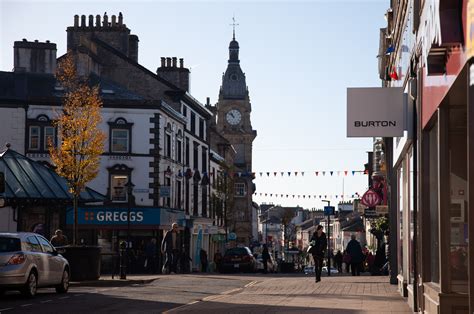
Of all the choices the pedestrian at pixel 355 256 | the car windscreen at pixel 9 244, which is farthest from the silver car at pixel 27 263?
the pedestrian at pixel 355 256

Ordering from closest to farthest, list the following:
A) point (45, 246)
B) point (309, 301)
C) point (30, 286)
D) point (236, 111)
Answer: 1. point (309, 301)
2. point (30, 286)
3. point (45, 246)
4. point (236, 111)

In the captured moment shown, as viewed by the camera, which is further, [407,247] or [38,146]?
[38,146]

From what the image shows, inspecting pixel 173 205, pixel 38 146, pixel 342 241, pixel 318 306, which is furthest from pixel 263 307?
pixel 342 241

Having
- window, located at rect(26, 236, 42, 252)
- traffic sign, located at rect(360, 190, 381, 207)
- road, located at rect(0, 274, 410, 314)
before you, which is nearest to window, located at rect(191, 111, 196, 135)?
traffic sign, located at rect(360, 190, 381, 207)

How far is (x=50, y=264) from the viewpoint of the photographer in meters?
23.4

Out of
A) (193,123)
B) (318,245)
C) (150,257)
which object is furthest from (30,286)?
(193,123)

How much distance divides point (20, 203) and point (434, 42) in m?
27.7

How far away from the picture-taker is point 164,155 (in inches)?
2279

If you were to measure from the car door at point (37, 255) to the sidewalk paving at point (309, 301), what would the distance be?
4180 mm

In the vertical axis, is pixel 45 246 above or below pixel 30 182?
below

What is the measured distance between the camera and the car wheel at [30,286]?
2189cm

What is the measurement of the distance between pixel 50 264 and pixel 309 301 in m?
6.98

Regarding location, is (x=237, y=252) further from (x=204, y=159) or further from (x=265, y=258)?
(x=204, y=159)

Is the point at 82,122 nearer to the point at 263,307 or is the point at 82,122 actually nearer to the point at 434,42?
the point at 263,307
